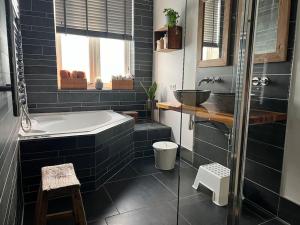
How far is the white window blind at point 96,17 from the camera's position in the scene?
3.17m

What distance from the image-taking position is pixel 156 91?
12.1 feet

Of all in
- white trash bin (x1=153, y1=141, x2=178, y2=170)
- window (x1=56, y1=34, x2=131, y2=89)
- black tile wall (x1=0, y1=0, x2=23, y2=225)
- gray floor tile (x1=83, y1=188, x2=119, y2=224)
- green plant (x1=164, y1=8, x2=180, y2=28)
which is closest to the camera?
black tile wall (x1=0, y1=0, x2=23, y2=225)

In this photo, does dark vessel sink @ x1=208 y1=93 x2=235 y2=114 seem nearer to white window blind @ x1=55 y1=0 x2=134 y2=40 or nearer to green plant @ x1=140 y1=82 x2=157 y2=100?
green plant @ x1=140 y1=82 x2=157 y2=100

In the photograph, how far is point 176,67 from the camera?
3168 mm

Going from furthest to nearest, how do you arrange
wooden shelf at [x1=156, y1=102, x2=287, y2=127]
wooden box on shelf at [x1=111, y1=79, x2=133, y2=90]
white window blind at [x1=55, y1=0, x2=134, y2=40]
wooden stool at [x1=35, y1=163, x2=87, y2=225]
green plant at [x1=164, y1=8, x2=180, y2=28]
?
wooden box on shelf at [x1=111, y1=79, x2=133, y2=90] < white window blind at [x1=55, y1=0, x2=134, y2=40] < green plant at [x1=164, y1=8, x2=180, y2=28] < wooden shelf at [x1=156, y1=102, x2=287, y2=127] < wooden stool at [x1=35, y1=163, x2=87, y2=225]

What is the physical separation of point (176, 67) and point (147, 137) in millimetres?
1065

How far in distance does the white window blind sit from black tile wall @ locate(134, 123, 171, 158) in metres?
1.54

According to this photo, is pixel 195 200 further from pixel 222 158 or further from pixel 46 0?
pixel 46 0

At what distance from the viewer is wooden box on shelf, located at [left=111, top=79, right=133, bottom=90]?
3.55 m

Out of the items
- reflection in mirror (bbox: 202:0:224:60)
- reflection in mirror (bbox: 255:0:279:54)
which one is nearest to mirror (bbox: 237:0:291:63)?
reflection in mirror (bbox: 255:0:279:54)

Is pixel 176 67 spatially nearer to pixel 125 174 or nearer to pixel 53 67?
pixel 125 174

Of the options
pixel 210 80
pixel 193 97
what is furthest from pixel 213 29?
pixel 193 97

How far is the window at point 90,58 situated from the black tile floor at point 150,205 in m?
1.69

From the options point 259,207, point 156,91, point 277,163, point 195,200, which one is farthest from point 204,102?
point 156,91
